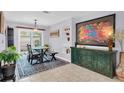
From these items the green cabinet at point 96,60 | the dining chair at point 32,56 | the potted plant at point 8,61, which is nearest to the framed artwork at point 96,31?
the green cabinet at point 96,60

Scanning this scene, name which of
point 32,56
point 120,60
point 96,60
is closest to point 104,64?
point 96,60

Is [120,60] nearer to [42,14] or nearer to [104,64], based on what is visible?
[104,64]

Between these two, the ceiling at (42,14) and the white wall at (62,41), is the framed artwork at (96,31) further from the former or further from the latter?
the white wall at (62,41)

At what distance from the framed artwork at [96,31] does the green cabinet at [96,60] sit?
0.40m

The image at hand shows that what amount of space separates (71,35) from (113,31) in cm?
201

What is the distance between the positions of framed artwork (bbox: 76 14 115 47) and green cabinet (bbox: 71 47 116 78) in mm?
403

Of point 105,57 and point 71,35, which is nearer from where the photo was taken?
point 105,57

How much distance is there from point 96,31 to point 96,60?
1.05 metres

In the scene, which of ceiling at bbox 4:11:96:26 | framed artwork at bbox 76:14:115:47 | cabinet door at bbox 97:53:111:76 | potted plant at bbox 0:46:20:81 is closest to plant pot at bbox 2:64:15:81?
Answer: potted plant at bbox 0:46:20:81

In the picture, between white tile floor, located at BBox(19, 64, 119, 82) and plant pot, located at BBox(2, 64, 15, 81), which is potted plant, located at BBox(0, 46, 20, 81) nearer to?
plant pot, located at BBox(2, 64, 15, 81)

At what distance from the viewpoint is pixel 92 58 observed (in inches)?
141

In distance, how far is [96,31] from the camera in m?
3.68

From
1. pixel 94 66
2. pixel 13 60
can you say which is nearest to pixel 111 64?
pixel 94 66
